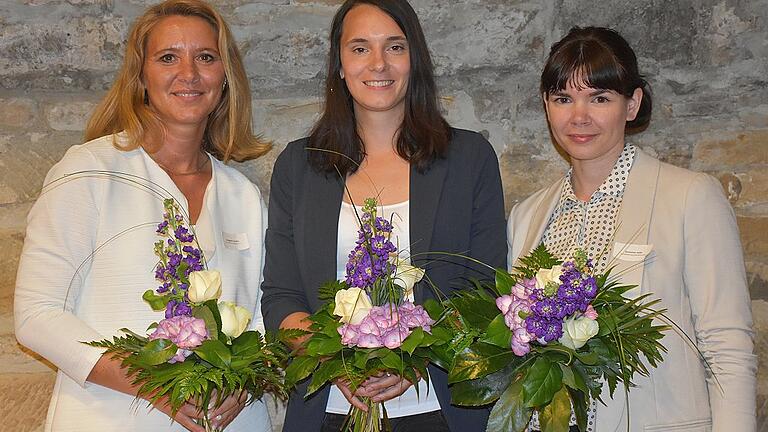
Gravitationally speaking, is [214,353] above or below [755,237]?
below

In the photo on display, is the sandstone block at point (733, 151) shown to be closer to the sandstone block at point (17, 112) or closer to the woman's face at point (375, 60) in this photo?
the woman's face at point (375, 60)

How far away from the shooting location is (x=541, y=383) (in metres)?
1.87

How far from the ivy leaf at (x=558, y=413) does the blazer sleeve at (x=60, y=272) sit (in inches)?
48.5

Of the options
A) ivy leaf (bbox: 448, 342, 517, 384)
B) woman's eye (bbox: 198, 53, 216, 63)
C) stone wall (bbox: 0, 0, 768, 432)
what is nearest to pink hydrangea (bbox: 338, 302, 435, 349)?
ivy leaf (bbox: 448, 342, 517, 384)

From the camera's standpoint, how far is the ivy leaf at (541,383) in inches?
73.3

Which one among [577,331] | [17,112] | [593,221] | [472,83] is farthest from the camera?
[472,83]

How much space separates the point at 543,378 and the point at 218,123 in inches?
61.4

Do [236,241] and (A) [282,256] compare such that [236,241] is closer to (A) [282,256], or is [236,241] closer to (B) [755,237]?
(A) [282,256]

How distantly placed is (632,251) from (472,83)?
3.65ft

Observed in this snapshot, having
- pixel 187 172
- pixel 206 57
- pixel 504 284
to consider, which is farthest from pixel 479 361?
pixel 206 57

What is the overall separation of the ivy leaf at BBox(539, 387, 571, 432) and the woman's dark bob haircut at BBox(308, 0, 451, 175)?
0.91m

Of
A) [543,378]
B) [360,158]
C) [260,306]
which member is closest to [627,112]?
[360,158]

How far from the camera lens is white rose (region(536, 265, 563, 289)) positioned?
74.2 inches

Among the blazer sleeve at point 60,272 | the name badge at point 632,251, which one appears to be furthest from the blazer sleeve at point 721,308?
the blazer sleeve at point 60,272
